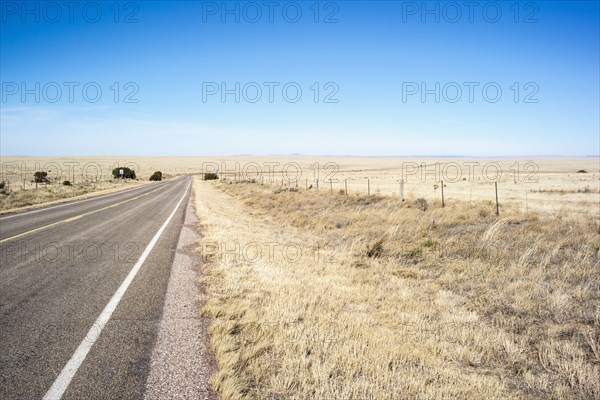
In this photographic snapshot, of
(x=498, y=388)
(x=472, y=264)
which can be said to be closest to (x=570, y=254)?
(x=472, y=264)

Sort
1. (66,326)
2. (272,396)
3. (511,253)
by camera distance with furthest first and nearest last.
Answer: (511,253), (66,326), (272,396)

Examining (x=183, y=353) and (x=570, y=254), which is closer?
(x=183, y=353)

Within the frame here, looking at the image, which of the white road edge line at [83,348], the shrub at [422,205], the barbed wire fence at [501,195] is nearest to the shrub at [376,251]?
the white road edge line at [83,348]

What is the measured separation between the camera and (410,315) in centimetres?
517

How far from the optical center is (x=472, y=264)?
7.57 metres

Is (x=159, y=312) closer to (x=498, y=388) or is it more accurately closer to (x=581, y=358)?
(x=498, y=388)

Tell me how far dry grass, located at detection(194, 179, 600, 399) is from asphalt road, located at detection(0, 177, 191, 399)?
87cm

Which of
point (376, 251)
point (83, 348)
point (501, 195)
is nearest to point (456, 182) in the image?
point (501, 195)

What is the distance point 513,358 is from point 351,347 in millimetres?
1886

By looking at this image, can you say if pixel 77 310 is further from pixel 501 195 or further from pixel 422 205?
pixel 501 195

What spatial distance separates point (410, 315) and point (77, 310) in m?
4.76

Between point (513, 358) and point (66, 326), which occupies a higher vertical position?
point (66, 326)

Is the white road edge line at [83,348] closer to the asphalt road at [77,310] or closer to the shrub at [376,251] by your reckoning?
the asphalt road at [77,310]

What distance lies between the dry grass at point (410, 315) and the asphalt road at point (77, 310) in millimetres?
872
